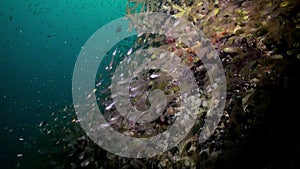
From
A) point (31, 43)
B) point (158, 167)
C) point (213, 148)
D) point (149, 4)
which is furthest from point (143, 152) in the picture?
point (31, 43)

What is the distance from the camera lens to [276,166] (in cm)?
196

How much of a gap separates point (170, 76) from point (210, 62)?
707mm

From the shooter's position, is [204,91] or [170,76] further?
[170,76]

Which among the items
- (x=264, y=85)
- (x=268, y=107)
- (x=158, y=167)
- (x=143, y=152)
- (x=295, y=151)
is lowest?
(x=158, y=167)

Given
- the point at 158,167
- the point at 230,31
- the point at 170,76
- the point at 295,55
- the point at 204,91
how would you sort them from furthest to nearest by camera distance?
1. the point at 158,167
2. the point at 170,76
3. the point at 204,91
4. the point at 230,31
5. the point at 295,55

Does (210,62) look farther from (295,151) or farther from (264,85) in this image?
(295,151)

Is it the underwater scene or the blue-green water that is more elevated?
the underwater scene

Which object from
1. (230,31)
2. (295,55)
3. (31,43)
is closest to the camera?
(295,55)

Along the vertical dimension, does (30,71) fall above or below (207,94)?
below

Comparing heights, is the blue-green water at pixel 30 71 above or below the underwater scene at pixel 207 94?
below

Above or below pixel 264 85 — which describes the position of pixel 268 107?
below

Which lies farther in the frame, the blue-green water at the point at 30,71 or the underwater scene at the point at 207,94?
the blue-green water at the point at 30,71

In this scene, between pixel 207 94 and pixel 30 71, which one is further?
pixel 30 71

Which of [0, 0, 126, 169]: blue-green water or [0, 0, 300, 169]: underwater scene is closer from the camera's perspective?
[0, 0, 300, 169]: underwater scene
